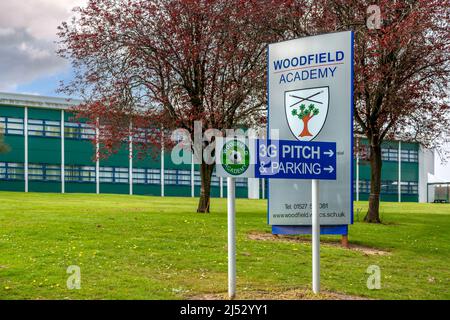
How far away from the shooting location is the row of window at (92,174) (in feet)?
199

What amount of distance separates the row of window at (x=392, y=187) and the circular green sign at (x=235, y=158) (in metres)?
68.1

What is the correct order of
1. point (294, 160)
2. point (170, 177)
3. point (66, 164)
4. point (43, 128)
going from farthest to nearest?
point (170, 177), point (66, 164), point (43, 128), point (294, 160)

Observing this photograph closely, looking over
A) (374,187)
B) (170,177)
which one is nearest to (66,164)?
(170,177)

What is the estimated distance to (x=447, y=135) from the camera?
96.2 ft

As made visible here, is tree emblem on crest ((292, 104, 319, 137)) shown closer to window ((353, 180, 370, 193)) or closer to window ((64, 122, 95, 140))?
window ((64, 122, 95, 140))

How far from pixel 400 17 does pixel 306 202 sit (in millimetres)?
13494

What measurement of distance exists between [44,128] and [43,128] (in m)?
0.10

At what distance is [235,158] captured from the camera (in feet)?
32.6

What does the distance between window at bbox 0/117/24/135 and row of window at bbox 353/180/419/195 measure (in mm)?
39305

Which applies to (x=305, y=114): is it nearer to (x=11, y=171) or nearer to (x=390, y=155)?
(x=11, y=171)

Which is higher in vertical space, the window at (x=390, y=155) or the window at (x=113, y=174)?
the window at (x=390, y=155)

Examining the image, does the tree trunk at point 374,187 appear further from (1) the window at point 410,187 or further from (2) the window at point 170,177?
(1) the window at point 410,187

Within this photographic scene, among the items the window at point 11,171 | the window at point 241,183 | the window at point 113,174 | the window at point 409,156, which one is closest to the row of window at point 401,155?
the window at point 409,156

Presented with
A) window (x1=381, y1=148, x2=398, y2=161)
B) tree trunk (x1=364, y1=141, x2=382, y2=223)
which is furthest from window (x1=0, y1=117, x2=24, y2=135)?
window (x1=381, y1=148, x2=398, y2=161)
